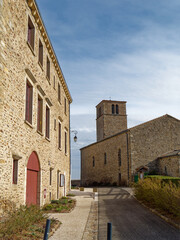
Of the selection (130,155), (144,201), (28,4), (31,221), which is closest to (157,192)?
(144,201)

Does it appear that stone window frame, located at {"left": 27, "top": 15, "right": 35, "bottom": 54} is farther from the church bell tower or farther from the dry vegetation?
the church bell tower

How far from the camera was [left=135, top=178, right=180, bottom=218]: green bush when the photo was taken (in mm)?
10359

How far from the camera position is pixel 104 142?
38.9 metres

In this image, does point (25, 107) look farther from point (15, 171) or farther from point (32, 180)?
point (32, 180)

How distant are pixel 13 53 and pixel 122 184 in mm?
25075

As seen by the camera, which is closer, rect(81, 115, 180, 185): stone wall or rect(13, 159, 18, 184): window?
rect(13, 159, 18, 184): window

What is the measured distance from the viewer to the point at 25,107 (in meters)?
10.6

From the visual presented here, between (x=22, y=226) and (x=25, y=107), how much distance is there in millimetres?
4755

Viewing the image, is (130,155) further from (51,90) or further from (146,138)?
(51,90)

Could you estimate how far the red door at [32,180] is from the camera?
11.2m

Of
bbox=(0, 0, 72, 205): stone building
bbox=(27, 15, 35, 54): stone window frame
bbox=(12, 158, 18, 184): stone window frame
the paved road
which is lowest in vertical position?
the paved road

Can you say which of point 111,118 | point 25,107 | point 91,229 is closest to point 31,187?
point 25,107

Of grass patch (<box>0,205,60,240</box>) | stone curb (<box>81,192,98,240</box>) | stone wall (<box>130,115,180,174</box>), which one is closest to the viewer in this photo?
grass patch (<box>0,205,60,240</box>)

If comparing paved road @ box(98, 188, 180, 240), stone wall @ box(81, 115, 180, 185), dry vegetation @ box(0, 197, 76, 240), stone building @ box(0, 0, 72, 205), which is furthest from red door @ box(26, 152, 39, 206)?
stone wall @ box(81, 115, 180, 185)
